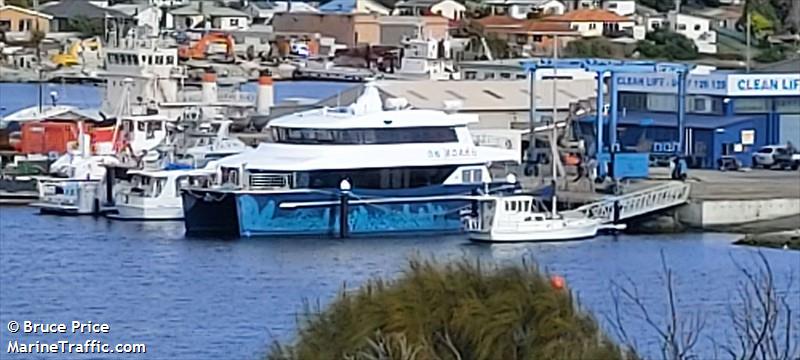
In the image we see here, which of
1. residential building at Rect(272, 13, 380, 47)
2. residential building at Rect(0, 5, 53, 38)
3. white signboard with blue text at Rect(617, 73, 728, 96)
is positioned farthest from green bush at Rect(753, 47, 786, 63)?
residential building at Rect(0, 5, 53, 38)

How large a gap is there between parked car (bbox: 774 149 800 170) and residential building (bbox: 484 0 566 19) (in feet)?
70.8

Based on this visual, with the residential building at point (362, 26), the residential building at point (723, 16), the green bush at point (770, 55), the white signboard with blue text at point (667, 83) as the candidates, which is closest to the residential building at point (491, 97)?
the white signboard with blue text at point (667, 83)

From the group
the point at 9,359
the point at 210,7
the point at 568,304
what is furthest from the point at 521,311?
the point at 210,7

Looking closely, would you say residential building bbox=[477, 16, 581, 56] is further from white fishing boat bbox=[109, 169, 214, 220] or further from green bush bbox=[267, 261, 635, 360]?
green bush bbox=[267, 261, 635, 360]

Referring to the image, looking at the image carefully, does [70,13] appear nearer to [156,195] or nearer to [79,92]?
[79,92]

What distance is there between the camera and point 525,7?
4453 centimetres

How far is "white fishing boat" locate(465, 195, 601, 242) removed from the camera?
1772 cm

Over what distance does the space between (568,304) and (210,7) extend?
40.2m

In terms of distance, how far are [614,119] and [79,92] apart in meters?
14.6

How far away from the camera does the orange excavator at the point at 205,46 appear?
3938 centimetres

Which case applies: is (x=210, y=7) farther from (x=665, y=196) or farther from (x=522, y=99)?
(x=665, y=196)

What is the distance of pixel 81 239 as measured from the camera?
695 inches

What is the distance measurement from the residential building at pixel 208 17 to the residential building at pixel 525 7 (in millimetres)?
4985

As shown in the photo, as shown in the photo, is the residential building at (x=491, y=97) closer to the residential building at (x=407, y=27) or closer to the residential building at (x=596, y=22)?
the residential building at (x=407, y=27)
